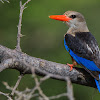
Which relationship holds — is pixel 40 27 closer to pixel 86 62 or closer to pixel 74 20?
pixel 74 20

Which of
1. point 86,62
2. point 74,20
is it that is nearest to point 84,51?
point 86,62

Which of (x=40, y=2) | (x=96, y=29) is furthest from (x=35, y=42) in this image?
Result: (x=96, y=29)

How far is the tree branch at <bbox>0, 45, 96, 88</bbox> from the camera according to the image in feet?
10.1

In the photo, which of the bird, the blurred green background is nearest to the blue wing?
the bird

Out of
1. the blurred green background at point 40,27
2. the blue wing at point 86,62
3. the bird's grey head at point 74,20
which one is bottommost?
the blue wing at point 86,62

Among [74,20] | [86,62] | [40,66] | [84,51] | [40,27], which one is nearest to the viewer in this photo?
[40,66]

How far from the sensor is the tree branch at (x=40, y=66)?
309 centimetres

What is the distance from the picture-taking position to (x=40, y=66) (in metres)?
3.24

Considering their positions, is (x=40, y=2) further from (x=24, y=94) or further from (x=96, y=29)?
(x=24, y=94)

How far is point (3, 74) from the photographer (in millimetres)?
6250

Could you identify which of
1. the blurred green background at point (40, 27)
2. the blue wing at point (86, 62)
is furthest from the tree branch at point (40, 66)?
the blurred green background at point (40, 27)

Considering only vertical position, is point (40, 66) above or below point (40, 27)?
below

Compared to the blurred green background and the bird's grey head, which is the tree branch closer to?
the bird's grey head

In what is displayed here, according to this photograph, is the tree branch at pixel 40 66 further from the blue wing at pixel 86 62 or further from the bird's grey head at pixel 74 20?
the bird's grey head at pixel 74 20
